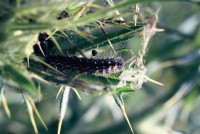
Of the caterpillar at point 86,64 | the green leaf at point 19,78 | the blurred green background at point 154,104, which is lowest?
the green leaf at point 19,78

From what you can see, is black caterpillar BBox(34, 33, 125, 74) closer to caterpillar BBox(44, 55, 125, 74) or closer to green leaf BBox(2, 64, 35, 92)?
caterpillar BBox(44, 55, 125, 74)

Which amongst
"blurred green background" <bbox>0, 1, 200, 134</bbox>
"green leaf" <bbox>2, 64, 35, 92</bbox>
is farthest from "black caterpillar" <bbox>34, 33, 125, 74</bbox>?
"blurred green background" <bbox>0, 1, 200, 134</bbox>

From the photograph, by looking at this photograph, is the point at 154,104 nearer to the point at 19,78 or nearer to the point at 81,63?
the point at 81,63

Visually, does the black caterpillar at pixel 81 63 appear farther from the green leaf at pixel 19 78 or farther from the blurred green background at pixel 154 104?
the blurred green background at pixel 154 104

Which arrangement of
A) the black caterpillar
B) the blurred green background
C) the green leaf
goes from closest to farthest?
the green leaf
the black caterpillar
the blurred green background

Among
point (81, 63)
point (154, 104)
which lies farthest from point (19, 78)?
point (154, 104)

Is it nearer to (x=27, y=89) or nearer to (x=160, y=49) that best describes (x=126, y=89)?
(x=27, y=89)

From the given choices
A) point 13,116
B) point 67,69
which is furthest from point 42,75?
point 13,116

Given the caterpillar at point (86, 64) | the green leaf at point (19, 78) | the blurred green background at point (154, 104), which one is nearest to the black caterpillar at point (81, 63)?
the caterpillar at point (86, 64)
